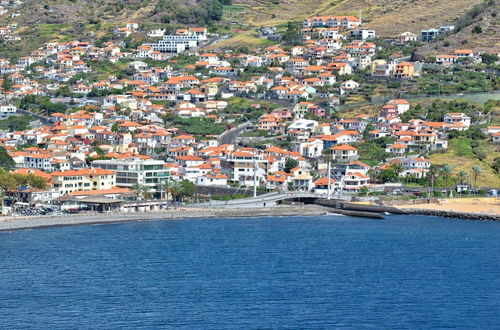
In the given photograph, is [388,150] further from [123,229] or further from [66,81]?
[66,81]

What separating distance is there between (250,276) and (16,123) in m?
60.4

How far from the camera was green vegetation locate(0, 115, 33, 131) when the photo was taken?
10906 cm

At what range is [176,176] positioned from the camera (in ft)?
292

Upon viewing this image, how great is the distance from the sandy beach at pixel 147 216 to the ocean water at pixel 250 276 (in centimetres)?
148

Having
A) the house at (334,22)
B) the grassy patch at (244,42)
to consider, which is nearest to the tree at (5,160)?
the grassy patch at (244,42)

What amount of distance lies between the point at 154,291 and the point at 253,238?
1616cm

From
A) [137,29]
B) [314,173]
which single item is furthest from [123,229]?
[137,29]

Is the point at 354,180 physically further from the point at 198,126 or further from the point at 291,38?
the point at 291,38

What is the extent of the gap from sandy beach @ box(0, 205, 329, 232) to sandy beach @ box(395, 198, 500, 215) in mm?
7500

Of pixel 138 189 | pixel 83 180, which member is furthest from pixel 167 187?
pixel 83 180

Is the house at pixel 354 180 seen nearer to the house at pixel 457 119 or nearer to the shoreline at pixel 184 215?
the shoreline at pixel 184 215

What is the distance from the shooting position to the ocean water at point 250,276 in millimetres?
47219

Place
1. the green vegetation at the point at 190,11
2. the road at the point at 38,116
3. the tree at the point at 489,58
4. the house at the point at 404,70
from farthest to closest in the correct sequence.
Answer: the green vegetation at the point at 190,11 < the tree at the point at 489,58 < the house at the point at 404,70 < the road at the point at 38,116

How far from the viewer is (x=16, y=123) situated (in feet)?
361
